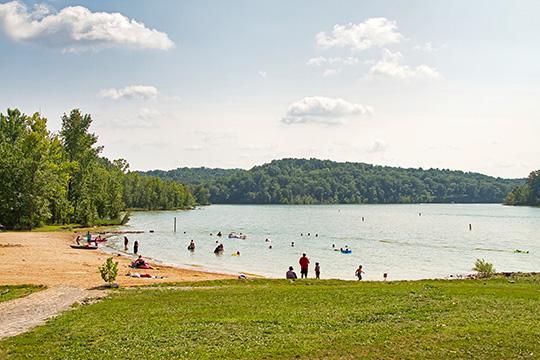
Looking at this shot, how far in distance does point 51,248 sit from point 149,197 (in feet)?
452

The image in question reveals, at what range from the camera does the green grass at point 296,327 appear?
40.6 feet

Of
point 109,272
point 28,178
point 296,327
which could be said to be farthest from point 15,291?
point 28,178

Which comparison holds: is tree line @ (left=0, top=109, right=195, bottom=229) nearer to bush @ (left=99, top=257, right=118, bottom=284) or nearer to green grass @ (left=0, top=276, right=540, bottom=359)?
bush @ (left=99, top=257, right=118, bottom=284)

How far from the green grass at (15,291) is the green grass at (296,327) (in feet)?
13.5

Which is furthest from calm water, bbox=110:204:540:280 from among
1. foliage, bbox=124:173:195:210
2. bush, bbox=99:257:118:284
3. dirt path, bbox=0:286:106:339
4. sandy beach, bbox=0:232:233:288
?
foliage, bbox=124:173:195:210

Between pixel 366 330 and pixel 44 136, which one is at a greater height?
pixel 44 136

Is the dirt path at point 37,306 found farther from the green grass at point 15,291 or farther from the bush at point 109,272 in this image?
the bush at point 109,272

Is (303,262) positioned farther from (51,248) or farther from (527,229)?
(527,229)

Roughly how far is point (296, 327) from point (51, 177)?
216ft

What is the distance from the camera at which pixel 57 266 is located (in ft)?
123

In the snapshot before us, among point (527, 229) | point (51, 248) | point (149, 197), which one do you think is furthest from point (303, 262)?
point (149, 197)

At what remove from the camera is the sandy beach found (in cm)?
2917

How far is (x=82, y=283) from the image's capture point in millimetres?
26969

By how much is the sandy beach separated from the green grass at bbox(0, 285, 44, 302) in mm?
1687
